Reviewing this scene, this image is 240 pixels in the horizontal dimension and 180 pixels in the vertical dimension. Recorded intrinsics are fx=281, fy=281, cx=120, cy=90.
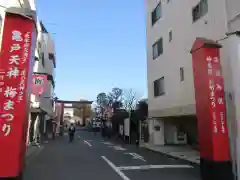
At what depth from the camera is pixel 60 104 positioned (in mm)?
52562

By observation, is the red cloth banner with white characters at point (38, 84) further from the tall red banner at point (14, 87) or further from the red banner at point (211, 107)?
the tall red banner at point (14, 87)

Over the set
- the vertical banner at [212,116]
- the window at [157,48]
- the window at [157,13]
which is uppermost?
the window at [157,13]

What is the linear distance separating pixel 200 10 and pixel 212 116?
8549 mm

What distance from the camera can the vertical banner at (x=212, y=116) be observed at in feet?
26.8

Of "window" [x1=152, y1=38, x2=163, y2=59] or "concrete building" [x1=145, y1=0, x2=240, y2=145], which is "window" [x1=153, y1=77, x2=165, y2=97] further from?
"window" [x1=152, y1=38, x2=163, y2=59]

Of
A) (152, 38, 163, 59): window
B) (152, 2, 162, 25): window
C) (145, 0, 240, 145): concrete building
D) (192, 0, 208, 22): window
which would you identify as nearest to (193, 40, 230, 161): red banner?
(145, 0, 240, 145): concrete building

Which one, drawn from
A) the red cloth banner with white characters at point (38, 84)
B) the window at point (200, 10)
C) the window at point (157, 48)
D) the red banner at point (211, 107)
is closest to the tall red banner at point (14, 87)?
the red banner at point (211, 107)

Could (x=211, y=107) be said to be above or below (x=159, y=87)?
below

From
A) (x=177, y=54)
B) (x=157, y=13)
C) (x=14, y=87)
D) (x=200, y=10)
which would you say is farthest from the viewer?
(x=157, y=13)

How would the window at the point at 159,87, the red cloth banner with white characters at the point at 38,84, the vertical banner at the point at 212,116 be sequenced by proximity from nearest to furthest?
the vertical banner at the point at 212,116 → the red cloth banner with white characters at the point at 38,84 → the window at the point at 159,87

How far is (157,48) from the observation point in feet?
73.2

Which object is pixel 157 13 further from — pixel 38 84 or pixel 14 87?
pixel 14 87

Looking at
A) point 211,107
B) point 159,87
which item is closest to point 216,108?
point 211,107

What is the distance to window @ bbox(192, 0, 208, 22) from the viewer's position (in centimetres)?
1449
